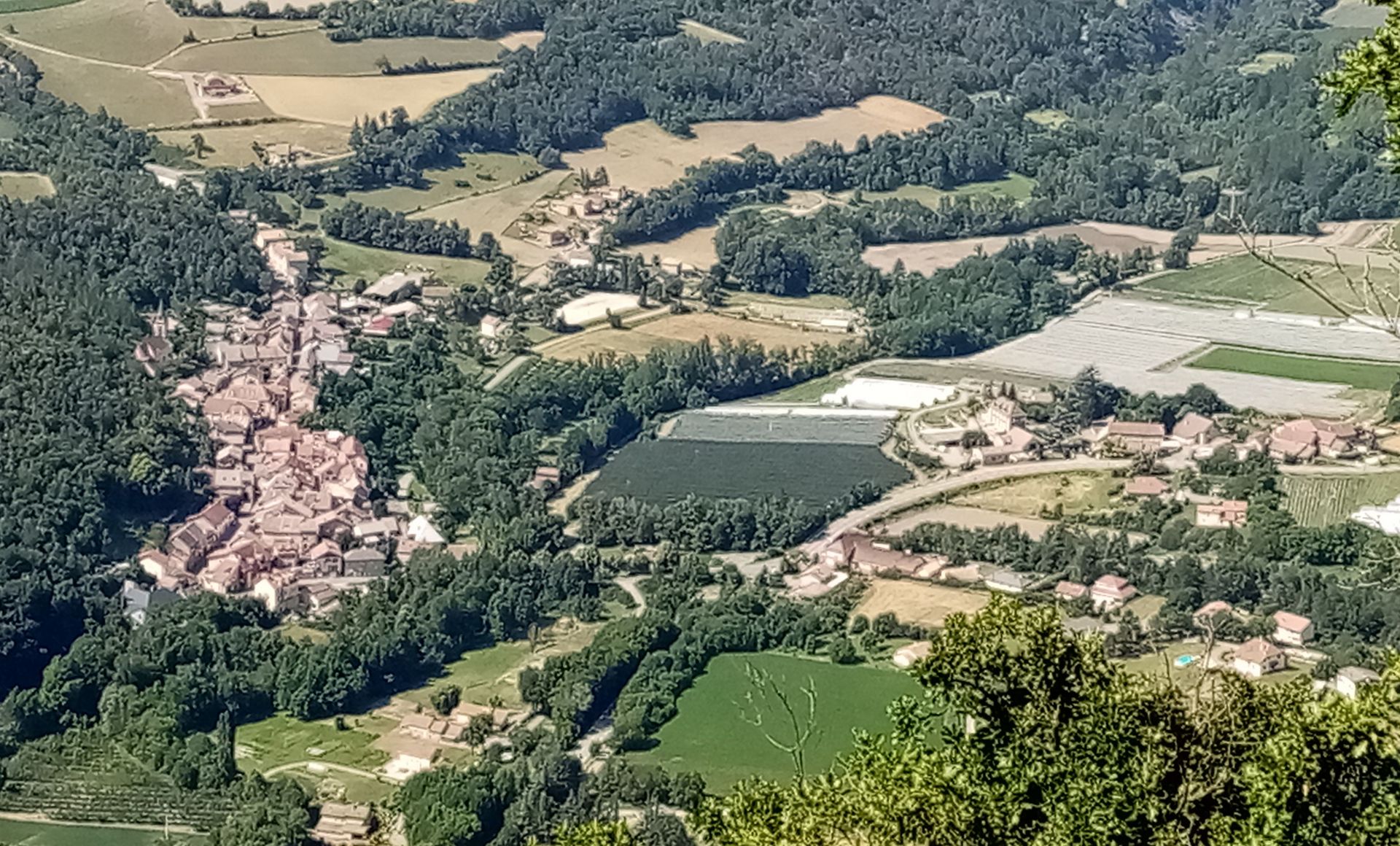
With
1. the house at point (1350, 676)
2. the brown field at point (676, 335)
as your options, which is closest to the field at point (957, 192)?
the brown field at point (676, 335)

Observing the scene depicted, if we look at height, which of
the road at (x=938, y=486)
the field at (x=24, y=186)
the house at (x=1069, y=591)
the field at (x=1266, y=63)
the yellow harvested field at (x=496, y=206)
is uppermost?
the field at (x=1266, y=63)

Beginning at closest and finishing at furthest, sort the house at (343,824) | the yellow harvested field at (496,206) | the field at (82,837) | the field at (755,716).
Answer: the field at (82,837) → the house at (343,824) → the field at (755,716) → the yellow harvested field at (496,206)

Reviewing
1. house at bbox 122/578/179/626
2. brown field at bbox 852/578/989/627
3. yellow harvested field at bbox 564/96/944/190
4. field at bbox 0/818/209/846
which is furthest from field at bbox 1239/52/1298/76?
field at bbox 0/818/209/846

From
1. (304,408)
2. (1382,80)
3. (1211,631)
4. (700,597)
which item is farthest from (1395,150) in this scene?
(304,408)


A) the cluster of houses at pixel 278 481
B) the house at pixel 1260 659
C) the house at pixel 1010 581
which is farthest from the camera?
the cluster of houses at pixel 278 481

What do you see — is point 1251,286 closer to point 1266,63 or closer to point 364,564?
point 1266,63

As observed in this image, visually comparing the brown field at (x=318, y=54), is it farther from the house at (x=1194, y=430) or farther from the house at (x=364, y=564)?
the house at (x=1194, y=430)

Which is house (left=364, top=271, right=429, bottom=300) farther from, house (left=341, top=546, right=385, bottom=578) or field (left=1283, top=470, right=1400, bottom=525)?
field (left=1283, top=470, right=1400, bottom=525)

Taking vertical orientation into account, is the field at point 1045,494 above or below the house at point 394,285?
above
